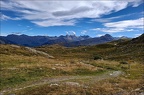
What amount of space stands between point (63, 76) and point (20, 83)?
28.4 feet

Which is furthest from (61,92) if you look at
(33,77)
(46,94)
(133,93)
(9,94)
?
(33,77)

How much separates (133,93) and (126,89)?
3.03m

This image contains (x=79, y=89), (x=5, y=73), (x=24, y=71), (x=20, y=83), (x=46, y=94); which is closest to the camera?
(x=46, y=94)

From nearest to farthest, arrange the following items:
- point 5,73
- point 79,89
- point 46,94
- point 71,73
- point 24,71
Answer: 1. point 46,94
2. point 79,89
3. point 5,73
4. point 24,71
5. point 71,73

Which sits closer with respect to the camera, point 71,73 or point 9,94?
point 9,94

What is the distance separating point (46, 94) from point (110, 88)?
7.58 m

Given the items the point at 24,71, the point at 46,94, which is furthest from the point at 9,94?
the point at 24,71

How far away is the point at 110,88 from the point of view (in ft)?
87.6

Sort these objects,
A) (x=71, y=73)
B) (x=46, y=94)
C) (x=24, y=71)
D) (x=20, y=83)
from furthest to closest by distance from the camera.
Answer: (x=71, y=73), (x=24, y=71), (x=20, y=83), (x=46, y=94)

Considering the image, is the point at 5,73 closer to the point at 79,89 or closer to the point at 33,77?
the point at 33,77

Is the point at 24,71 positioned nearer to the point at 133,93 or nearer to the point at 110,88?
the point at 110,88

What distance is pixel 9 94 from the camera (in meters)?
24.9

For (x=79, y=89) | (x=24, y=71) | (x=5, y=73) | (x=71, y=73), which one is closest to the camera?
(x=79, y=89)

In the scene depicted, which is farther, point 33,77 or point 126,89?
point 33,77
